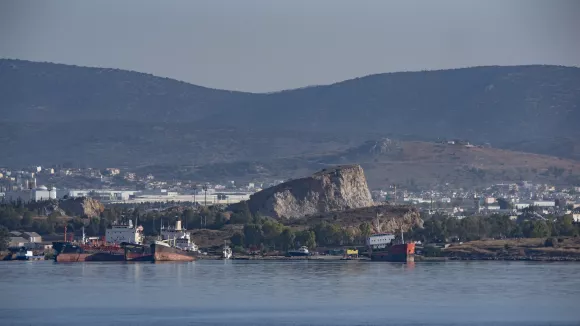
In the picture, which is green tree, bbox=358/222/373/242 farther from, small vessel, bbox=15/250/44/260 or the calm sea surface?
small vessel, bbox=15/250/44/260

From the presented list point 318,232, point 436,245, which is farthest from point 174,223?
point 436,245

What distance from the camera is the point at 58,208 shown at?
426 feet

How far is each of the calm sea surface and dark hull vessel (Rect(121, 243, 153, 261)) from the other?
10.2 meters

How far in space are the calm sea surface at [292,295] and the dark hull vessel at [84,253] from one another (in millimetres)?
9176

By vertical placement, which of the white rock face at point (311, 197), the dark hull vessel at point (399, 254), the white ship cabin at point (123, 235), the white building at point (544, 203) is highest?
the white building at point (544, 203)

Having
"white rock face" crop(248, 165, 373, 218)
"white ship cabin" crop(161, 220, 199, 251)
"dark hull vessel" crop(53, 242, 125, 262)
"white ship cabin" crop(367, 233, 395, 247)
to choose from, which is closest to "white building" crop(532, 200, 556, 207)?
"white rock face" crop(248, 165, 373, 218)

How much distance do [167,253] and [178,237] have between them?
9.02 m

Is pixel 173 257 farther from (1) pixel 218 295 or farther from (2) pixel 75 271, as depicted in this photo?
(1) pixel 218 295

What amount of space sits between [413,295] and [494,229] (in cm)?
4971

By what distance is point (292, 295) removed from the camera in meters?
65.1

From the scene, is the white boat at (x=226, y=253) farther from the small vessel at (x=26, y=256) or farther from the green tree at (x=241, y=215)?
the green tree at (x=241, y=215)

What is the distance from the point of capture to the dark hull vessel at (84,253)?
323 feet

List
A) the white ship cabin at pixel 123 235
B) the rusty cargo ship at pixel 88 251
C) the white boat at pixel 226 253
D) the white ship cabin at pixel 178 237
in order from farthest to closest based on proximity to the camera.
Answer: the white ship cabin at pixel 123 235, the white ship cabin at pixel 178 237, the white boat at pixel 226 253, the rusty cargo ship at pixel 88 251

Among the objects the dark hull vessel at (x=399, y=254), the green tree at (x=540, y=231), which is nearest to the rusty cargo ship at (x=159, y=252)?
the dark hull vessel at (x=399, y=254)
